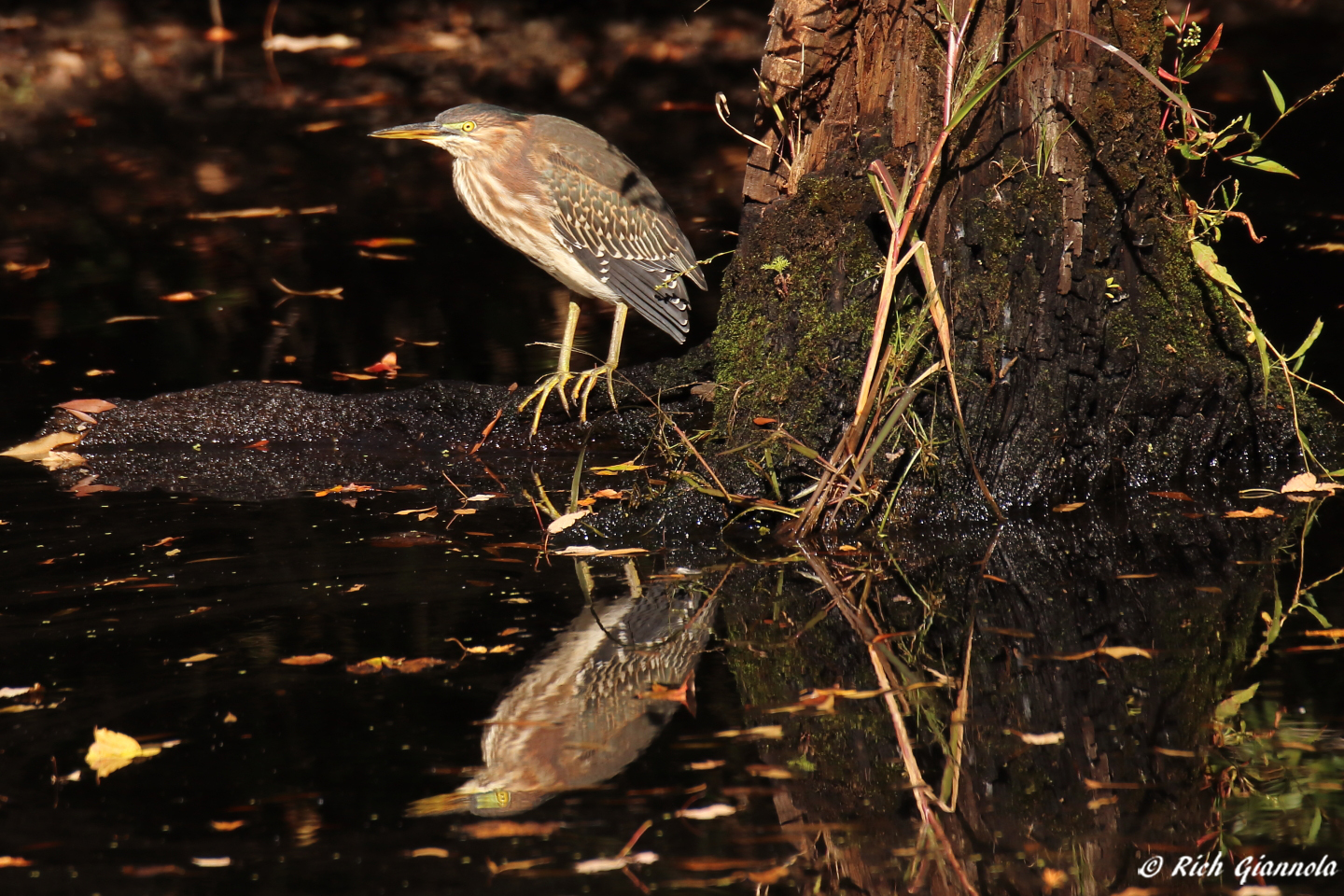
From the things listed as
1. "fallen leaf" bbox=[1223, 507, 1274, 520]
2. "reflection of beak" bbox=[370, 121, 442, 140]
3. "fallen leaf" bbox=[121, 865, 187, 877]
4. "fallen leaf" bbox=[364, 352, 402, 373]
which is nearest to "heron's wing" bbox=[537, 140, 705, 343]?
"reflection of beak" bbox=[370, 121, 442, 140]

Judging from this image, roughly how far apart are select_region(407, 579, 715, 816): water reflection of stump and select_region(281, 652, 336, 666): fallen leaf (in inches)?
22.8

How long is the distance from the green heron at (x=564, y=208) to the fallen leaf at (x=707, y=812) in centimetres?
303

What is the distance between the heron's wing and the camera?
237 inches

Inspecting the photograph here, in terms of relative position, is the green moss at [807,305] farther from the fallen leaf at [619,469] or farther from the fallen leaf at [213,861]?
the fallen leaf at [213,861]

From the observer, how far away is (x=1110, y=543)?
437cm

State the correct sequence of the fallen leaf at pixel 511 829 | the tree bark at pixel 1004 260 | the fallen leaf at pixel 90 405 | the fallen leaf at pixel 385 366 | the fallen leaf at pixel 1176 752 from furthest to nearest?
1. the fallen leaf at pixel 385 366
2. the fallen leaf at pixel 90 405
3. the tree bark at pixel 1004 260
4. the fallen leaf at pixel 1176 752
5. the fallen leaf at pixel 511 829

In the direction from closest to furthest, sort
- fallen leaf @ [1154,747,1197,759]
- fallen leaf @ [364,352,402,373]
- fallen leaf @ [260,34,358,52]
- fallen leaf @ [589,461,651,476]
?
fallen leaf @ [1154,747,1197,759] → fallen leaf @ [589,461,651,476] → fallen leaf @ [364,352,402,373] → fallen leaf @ [260,34,358,52]

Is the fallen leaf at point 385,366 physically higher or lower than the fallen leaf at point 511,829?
lower

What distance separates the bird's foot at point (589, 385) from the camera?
5715 mm

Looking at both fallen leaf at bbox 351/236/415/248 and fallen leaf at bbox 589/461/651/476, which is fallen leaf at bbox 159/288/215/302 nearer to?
fallen leaf at bbox 351/236/415/248

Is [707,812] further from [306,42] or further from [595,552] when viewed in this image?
[306,42]

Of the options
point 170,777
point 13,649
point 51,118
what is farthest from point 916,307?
point 51,118

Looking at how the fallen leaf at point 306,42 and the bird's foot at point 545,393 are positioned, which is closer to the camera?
the bird's foot at point 545,393

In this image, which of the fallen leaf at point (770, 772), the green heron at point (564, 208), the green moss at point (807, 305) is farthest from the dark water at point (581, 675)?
the green heron at point (564, 208)
